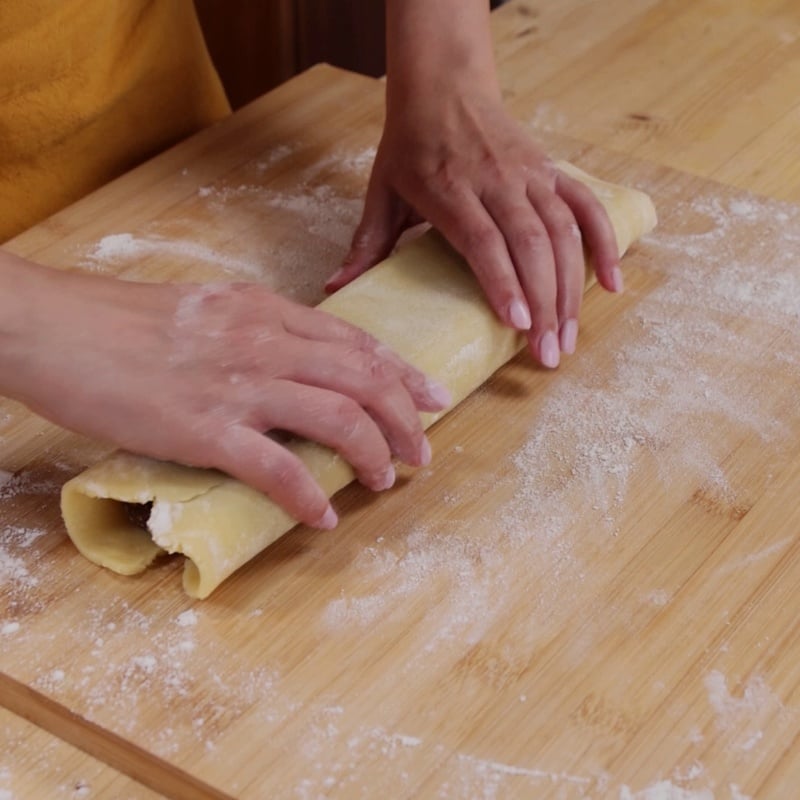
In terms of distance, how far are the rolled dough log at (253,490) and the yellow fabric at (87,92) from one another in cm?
61

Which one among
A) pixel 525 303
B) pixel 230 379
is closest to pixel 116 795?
pixel 230 379

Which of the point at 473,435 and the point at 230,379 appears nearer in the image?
the point at 230,379

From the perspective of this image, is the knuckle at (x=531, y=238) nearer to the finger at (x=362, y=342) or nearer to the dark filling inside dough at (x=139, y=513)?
the finger at (x=362, y=342)

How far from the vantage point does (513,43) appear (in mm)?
2191

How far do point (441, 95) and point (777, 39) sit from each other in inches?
34.6

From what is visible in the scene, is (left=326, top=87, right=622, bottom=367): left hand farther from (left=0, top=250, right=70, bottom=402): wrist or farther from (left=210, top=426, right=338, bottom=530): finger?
(left=0, top=250, right=70, bottom=402): wrist

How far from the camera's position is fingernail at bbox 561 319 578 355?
1427 millimetres

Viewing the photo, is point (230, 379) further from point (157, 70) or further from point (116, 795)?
point (157, 70)

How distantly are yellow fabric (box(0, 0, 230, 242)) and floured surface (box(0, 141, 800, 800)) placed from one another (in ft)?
2.07

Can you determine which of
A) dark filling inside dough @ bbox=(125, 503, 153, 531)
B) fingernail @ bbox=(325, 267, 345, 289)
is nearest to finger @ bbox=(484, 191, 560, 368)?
fingernail @ bbox=(325, 267, 345, 289)

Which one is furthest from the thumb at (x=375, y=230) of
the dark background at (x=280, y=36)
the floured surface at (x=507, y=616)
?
the dark background at (x=280, y=36)

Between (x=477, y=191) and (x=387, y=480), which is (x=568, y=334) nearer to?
(x=477, y=191)

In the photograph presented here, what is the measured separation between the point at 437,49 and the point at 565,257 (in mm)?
384

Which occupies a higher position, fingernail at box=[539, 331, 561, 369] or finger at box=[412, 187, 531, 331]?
finger at box=[412, 187, 531, 331]
